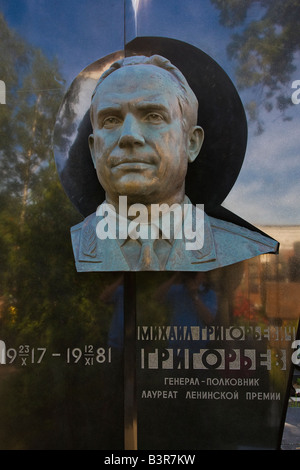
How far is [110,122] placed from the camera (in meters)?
3.73

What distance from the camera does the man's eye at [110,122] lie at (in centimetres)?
371

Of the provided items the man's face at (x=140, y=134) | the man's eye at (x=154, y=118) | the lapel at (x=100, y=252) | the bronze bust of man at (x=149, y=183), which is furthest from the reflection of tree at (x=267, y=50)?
the lapel at (x=100, y=252)

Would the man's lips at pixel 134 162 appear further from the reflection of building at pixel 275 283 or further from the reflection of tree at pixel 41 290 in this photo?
the reflection of building at pixel 275 283

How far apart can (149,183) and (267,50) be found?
1942 mm

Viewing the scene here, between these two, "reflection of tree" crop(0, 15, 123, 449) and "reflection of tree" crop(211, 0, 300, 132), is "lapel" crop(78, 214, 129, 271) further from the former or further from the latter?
"reflection of tree" crop(211, 0, 300, 132)

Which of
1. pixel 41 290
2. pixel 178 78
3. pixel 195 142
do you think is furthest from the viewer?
pixel 41 290

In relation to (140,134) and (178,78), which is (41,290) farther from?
(178,78)

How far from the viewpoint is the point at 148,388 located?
3947 millimetres

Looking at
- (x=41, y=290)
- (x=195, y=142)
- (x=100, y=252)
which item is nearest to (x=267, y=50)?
(x=195, y=142)

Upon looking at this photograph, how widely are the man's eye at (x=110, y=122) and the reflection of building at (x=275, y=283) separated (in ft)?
5.96

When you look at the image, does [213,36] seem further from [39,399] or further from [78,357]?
[39,399]

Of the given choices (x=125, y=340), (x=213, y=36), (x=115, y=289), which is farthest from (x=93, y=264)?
(x=213, y=36)

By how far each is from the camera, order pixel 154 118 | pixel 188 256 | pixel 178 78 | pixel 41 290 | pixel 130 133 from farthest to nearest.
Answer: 1. pixel 41 290
2. pixel 178 78
3. pixel 188 256
4. pixel 154 118
5. pixel 130 133

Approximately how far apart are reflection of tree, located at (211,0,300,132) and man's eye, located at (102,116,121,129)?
1.37 meters
